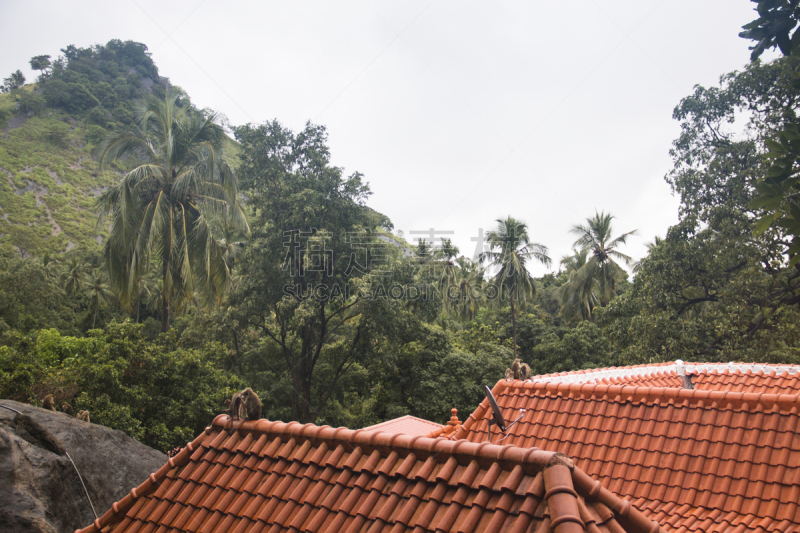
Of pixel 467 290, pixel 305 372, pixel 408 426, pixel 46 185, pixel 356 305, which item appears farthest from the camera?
pixel 46 185

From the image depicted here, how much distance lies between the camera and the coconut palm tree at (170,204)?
13.4 meters

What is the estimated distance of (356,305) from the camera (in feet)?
53.1

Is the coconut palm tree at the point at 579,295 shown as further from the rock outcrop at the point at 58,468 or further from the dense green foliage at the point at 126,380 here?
the rock outcrop at the point at 58,468

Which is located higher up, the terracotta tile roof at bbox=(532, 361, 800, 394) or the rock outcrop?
the terracotta tile roof at bbox=(532, 361, 800, 394)

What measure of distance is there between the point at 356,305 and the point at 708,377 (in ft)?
36.0

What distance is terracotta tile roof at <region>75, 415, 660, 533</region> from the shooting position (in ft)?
6.96

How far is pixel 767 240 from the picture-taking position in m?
13.5

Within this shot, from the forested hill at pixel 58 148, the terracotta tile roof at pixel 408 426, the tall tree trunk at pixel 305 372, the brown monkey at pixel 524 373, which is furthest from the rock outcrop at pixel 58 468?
the forested hill at pixel 58 148

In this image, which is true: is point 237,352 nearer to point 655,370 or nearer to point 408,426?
point 408,426

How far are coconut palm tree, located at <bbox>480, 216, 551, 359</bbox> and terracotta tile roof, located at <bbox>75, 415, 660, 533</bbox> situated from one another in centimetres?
2371

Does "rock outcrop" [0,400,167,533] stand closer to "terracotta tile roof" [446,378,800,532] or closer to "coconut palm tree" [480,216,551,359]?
"terracotta tile roof" [446,378,800,532]

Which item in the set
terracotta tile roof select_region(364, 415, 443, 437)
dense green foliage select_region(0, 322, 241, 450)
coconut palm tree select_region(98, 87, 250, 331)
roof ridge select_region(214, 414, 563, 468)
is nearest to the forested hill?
coconut palm tree select_region(98, 87, 250, 331)

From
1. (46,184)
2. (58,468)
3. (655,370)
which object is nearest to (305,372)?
(58,468)

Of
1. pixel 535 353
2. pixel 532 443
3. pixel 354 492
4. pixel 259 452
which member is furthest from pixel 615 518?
pixel 535 353
